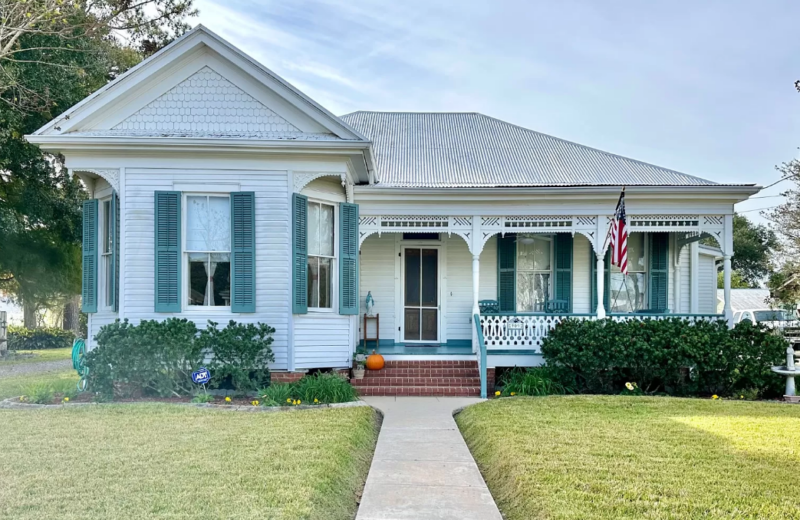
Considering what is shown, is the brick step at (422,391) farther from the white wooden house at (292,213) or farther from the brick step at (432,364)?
the brick step at (432,364)

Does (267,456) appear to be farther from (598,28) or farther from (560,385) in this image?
(598,28)

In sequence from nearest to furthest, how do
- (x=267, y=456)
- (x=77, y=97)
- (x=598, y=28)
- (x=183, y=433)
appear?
(x=267, y=456)
(x=183, y=433)
(x=598, y=28)
(x=77, y=97)

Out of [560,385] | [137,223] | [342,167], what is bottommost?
[560,385]

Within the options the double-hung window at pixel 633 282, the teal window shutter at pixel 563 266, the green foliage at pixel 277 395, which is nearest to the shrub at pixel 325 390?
the green foliage at pixel 277 395

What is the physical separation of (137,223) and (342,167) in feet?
11.1

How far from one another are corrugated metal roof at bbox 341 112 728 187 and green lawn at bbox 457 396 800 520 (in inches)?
191

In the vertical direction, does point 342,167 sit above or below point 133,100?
below

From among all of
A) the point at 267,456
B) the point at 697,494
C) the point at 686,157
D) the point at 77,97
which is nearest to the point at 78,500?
the point at 267,456

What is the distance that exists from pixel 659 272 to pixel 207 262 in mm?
9274

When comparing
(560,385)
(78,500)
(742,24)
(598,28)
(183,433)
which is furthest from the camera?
(598,28)

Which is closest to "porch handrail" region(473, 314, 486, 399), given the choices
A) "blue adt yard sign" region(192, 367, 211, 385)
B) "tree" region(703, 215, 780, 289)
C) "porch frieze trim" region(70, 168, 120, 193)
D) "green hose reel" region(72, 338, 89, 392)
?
"blue adt yard sign" region(192, 367, 211, 385)

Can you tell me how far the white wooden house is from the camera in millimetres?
9375

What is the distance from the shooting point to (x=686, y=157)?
22.4m

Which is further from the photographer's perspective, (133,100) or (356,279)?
(356,279)
